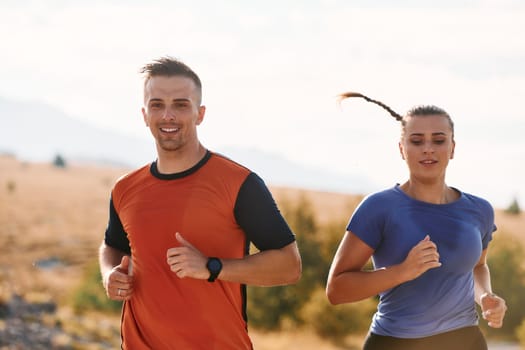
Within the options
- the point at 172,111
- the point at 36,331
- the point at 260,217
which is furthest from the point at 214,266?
the point at 36,331

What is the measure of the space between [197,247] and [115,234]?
27.5 inches

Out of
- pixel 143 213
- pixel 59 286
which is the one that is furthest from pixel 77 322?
pixel 59 286

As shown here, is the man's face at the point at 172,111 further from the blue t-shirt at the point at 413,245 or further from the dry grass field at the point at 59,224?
the dry grass field at the point at 59,224

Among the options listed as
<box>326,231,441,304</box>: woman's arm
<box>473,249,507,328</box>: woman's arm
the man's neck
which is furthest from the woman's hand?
the man's neck

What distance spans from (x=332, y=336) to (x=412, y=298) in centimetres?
3329

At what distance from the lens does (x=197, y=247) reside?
407 cm

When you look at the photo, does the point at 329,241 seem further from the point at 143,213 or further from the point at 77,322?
the point at 143,213

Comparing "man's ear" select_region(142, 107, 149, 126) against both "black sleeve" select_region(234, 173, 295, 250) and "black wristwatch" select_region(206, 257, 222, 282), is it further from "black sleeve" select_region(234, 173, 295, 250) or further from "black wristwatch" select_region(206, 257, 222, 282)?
"black wristwatch" select_region(206, 257, 222, 282)

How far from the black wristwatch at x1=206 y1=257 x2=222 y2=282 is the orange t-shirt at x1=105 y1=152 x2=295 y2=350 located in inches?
6.3

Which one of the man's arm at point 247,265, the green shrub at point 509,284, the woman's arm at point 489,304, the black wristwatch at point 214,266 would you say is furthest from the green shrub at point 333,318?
the black wristwatch at point 214,266

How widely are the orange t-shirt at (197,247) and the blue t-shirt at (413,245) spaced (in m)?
0.55

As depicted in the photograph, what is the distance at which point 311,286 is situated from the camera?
1465 inches

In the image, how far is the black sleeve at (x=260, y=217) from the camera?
13.1 feet

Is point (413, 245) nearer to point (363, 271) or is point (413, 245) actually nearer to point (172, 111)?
point (363, 271)
